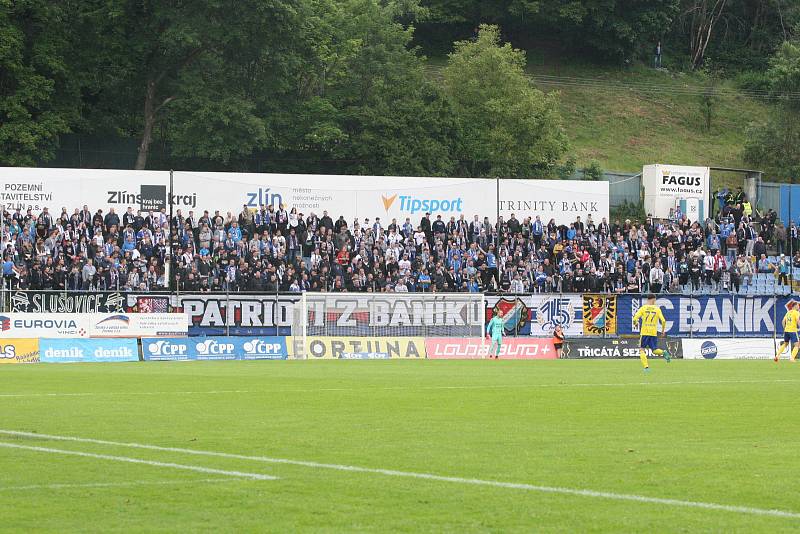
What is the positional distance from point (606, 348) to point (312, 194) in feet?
59.8

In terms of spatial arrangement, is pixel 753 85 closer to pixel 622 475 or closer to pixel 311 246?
pixel 311 246

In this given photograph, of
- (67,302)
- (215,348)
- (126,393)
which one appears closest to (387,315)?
(215,348)

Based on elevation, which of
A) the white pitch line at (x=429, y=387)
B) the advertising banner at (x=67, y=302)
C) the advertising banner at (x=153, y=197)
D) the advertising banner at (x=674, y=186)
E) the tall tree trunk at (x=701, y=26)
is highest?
the tall tree trunk at (x=701, y=26)

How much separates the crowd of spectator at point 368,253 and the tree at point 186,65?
12707 mm

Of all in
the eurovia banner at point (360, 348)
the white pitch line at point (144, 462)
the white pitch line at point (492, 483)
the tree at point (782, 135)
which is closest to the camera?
the white pitch line at point (492, 483)

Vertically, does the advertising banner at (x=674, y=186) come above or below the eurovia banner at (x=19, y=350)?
above

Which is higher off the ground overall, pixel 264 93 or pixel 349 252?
pixel 264 93

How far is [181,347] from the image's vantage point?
4325 centimetres

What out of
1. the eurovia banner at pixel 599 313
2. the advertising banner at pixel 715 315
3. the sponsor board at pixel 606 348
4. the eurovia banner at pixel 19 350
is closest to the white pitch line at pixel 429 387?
the sponsor board at pixel 606 348

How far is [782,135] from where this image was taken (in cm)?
8862

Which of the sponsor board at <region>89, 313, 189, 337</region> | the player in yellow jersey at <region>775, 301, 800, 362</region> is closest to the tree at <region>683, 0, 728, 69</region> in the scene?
the player in yellow jersey at <region>775, 301, 800, 362</region>

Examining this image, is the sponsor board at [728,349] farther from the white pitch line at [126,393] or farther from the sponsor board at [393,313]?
the white pitch line at [126,393]

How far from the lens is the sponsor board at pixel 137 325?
143 feet

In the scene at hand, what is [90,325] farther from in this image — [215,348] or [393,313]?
[393,313]
